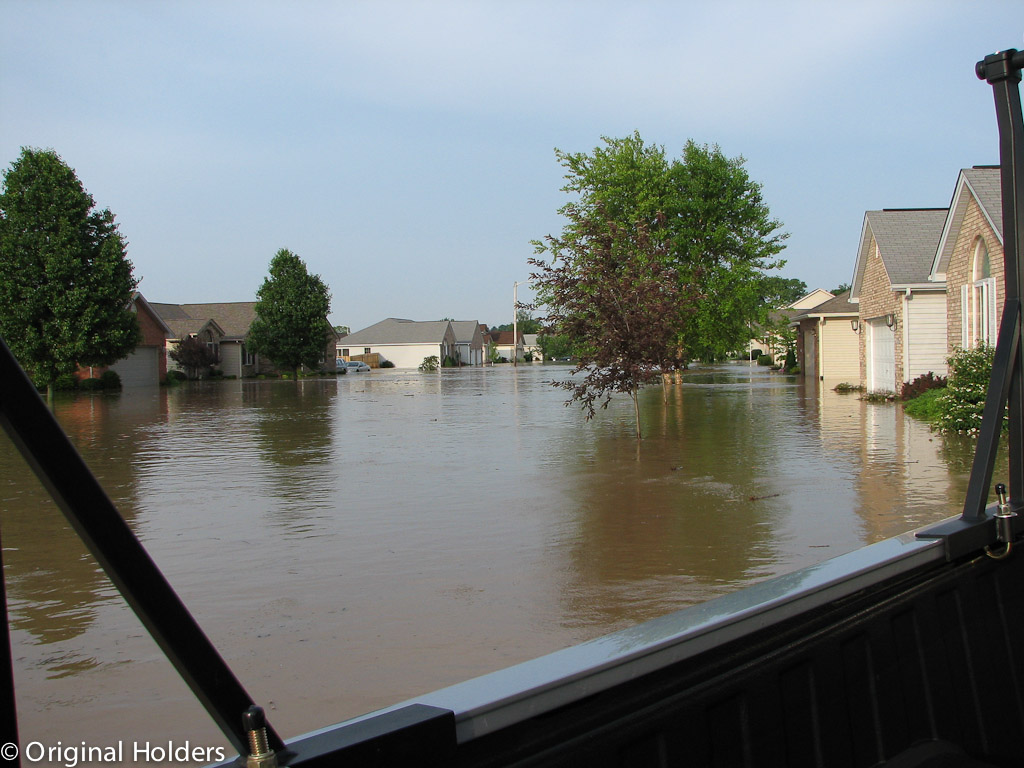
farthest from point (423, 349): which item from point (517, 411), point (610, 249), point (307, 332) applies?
point (610, 249)

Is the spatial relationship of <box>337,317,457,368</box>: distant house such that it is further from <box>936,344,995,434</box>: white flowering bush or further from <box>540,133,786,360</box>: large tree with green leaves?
<box>936,344,995,434</box>: white flowering bush

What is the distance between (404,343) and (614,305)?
84405 millimetres

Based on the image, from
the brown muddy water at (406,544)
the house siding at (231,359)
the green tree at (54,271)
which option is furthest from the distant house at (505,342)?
the brown muddy water at (406,544)

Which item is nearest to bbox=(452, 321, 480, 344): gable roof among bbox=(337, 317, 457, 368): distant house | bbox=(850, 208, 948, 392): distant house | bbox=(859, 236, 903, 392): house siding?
bbox=(337, 317, 457, 368): distant house

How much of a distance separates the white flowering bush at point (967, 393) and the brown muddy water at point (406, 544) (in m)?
0.51

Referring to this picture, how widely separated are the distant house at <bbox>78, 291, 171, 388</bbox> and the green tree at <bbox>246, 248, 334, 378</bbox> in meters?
9.36

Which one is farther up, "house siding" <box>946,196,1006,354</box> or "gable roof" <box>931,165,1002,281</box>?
"gable roof" <box>931,165,1002,281</box>

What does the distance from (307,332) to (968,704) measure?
5921 centimetres

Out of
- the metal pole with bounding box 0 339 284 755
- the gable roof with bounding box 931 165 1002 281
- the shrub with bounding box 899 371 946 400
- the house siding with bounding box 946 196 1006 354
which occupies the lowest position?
the shrub with bounding box 899 371 946 400

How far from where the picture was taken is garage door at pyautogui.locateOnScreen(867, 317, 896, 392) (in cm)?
2633

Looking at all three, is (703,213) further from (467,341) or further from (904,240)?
(467,341)

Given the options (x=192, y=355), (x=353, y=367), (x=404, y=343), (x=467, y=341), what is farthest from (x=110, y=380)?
(x=467, y=341)

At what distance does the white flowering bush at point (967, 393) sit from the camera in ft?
50.6

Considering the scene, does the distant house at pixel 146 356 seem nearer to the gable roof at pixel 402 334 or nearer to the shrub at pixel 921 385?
the shrub at pixel 921 385
